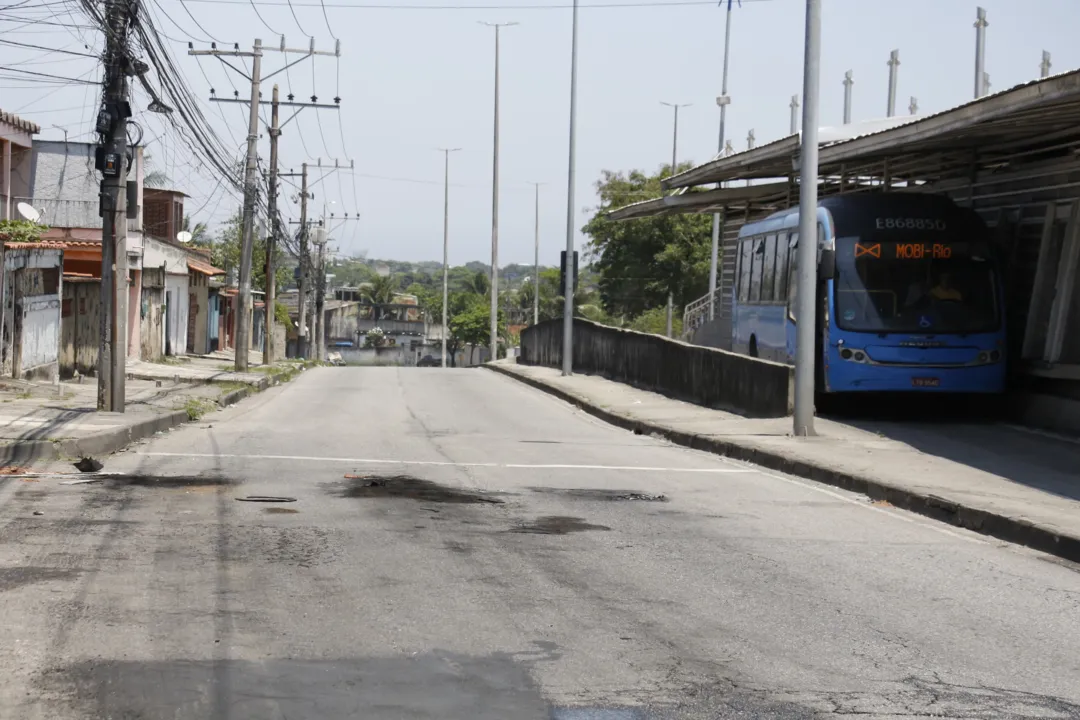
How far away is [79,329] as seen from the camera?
2914cm

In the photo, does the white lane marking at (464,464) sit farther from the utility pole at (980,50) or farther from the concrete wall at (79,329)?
the utility pole at (980,50)

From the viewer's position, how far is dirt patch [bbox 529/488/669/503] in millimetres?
11805

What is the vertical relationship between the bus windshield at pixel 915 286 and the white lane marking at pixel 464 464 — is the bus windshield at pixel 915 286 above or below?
above

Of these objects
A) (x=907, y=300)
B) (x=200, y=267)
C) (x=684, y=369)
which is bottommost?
(x=684, y=369)

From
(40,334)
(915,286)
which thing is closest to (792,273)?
(915,286)

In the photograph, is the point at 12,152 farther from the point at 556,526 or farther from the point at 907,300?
the point at 556,526

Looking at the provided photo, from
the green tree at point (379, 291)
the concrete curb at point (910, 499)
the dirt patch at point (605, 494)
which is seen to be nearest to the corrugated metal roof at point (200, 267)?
the concrete curb at point (910, 499)

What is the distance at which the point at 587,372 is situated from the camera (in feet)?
117

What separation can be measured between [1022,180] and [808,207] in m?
4.96

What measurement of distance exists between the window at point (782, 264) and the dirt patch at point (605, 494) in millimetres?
10749

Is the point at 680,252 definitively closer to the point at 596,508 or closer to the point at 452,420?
A: the point at 452,420

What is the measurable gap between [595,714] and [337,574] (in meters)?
2.94

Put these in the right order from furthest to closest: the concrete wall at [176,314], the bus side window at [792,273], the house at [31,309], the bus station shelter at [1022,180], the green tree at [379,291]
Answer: the green tree at [379,291] → the concrete wall at [176,314] → the house at [31,309] → the bus side window at [792,273] → the bus station shelter at [1022,180]

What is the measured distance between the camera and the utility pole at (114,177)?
17.4 meters
